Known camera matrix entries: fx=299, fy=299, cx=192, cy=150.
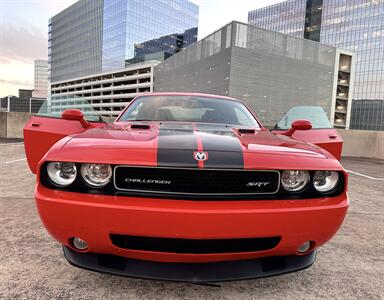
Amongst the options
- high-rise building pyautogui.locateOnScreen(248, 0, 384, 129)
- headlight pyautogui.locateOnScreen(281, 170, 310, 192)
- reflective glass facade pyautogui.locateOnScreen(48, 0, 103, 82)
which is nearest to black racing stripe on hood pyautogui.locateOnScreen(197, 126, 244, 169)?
headlight pyautogui.locateOnScreen(281, 170, 310, 192)

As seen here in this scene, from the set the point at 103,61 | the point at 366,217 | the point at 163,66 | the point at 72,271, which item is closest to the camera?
the point at 72,271

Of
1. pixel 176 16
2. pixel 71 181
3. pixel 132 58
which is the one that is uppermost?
pixel 176 16

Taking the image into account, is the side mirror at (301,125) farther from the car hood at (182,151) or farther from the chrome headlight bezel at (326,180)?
the chrome headlight bezel at (326,180)

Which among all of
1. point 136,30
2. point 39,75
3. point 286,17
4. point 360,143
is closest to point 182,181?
point 360,143

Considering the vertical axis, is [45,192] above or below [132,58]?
below

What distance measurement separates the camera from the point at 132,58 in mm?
77250

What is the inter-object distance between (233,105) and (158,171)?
1934 millimetres

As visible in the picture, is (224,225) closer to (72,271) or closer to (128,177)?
(128,177)

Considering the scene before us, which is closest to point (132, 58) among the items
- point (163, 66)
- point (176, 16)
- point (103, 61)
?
point (103, 61)

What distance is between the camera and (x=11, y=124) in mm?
12578

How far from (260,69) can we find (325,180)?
24137 millimetres

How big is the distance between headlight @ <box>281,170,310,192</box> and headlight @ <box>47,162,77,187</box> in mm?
1142

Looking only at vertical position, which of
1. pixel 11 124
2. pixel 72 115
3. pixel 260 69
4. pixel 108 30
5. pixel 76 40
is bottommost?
pixel 11 124

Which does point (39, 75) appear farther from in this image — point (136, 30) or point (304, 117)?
point (304, 117)
